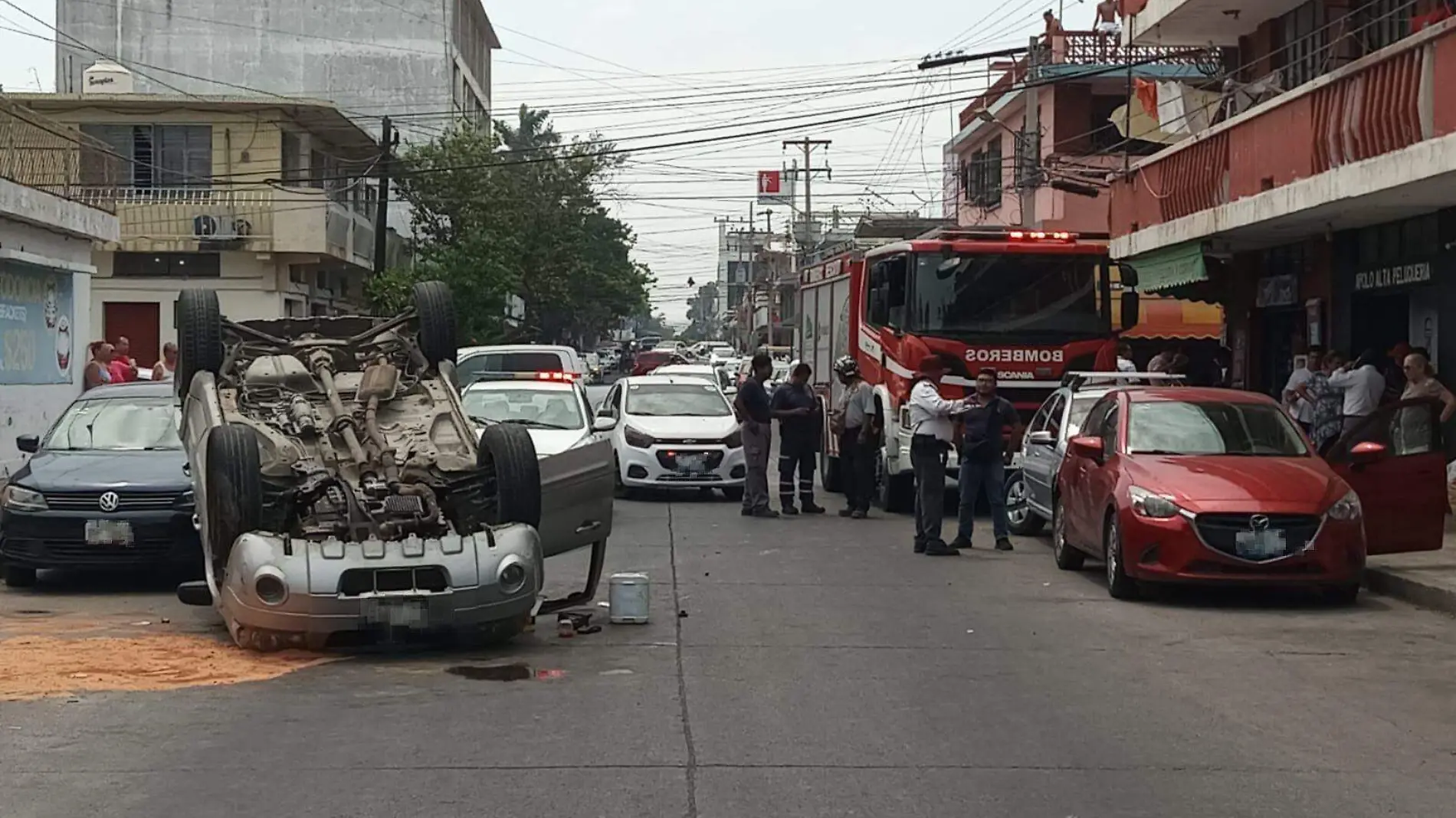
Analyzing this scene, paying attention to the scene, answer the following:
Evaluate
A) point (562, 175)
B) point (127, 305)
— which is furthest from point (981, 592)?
point (562, 175)

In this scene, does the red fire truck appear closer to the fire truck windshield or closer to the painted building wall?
the fire truck windshield

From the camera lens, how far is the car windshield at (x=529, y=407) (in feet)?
62.7

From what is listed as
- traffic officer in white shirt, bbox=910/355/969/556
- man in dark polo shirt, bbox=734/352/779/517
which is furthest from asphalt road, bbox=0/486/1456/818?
man in dark polo shirt, bbox=734/352/779/517

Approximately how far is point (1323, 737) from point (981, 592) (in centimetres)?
512

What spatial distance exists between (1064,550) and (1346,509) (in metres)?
2.79

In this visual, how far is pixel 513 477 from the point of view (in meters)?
10.6

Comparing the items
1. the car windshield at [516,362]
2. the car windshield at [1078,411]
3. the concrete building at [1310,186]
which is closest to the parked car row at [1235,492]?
the car windshield at [1078,411]

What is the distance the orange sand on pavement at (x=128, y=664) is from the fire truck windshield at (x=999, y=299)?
10571 mm

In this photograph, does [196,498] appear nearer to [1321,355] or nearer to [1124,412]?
[1124,412]

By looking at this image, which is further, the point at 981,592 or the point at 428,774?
the point at 981,592

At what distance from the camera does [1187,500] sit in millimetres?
12344

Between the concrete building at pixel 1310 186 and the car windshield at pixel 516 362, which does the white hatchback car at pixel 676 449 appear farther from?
the concrete building at pixel 1310 186

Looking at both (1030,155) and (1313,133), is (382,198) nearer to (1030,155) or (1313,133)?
(1030,155)

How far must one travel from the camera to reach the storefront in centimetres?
1886
